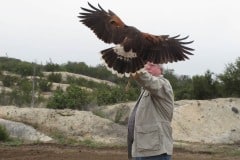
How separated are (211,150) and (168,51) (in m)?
10.7

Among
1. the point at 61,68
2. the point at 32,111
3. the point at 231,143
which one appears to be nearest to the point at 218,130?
the point at 231,143

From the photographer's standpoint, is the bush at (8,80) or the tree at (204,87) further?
the bush at (8,80)

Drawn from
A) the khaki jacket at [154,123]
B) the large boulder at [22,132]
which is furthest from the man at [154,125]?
the large boulder at [22,132]

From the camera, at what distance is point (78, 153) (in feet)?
41.1

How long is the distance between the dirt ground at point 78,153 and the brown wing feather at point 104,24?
7147mm

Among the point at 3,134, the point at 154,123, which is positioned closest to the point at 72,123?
the point at 3,134

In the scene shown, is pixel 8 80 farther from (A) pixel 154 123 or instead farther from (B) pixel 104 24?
(B) pixel 104 24

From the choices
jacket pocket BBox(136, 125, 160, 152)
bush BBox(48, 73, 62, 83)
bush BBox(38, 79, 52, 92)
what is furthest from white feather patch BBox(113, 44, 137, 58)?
bush BBox(48, 73, 62, 83)

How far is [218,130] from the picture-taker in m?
19.8

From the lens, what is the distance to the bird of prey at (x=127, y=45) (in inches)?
165

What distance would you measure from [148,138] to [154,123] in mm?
148

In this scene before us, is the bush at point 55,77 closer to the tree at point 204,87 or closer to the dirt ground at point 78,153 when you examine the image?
the tree at point 204,87

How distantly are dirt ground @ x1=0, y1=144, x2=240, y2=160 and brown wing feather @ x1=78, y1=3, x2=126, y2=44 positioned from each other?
23.4 ft

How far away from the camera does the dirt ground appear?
39.0 ft
